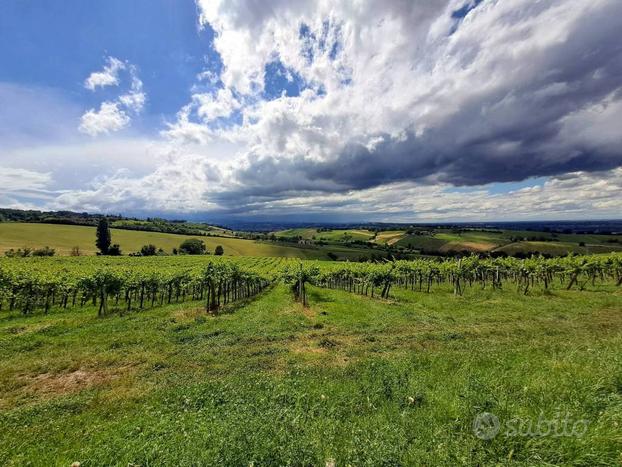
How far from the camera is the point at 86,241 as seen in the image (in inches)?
4978

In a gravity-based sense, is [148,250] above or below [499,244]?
above

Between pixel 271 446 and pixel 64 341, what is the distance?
67.5ft

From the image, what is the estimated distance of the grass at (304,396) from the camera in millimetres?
5863

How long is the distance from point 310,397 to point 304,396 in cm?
26

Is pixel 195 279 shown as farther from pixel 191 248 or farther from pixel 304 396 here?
pixel 191 248

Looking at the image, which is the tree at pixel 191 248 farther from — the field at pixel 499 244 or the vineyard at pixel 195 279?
the vineyard at pixel 195 279

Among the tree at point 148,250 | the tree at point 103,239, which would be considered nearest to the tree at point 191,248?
the tree at point 148,250

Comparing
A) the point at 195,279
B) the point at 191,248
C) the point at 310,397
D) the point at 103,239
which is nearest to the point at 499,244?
the point at 195,279

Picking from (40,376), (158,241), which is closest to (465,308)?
(40,376)

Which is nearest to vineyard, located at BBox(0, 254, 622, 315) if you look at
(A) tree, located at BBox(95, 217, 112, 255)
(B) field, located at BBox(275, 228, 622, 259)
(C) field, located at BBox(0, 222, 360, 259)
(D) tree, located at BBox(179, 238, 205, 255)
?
(C) field, located at BBox(0, 222, 360, 259)

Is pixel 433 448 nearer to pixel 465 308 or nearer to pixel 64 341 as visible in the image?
pixel 64 341

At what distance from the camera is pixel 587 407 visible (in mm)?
6551

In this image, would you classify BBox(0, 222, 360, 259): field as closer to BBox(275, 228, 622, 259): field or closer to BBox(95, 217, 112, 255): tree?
BBox(95, 217, 112, 255): tree

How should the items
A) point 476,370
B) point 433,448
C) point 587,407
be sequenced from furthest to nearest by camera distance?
point 476,370, point 587,407, point 433,448
